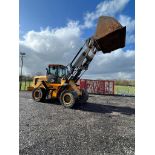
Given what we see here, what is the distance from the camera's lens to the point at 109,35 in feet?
17.3

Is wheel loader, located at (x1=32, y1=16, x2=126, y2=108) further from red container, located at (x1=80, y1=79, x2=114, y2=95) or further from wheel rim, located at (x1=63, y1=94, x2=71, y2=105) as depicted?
red container, located at (x1=80, y1=79, x2=114, y2=95)

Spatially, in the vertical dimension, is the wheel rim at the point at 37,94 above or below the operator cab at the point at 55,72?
below

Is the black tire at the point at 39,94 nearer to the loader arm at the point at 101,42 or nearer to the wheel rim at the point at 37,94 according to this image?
the wheel rim at the point at 37,94

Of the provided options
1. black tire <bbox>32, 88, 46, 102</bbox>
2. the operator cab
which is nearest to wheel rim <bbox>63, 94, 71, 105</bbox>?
the operator cab

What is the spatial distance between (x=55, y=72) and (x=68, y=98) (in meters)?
1.21

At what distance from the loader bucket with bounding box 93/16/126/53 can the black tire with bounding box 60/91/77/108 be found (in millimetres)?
1384

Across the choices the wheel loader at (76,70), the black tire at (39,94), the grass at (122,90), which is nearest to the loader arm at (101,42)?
the wheel loader at (76,70)

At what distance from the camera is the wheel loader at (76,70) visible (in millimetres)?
5203

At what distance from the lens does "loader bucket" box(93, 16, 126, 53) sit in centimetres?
508

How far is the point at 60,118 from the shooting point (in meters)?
4.67

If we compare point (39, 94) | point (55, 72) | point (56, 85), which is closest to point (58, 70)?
point (55, 72)

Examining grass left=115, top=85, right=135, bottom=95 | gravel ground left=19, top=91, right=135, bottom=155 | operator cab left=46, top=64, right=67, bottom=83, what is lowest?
gravel ground left=19, top=91, right=135, bottom=155
